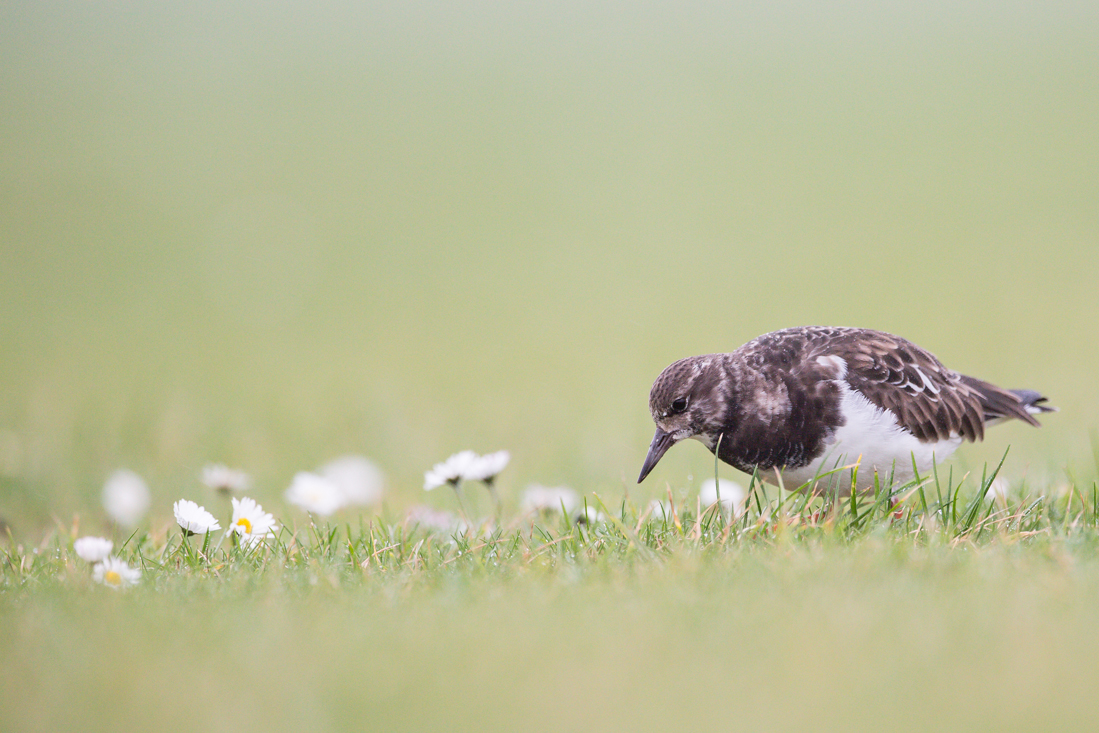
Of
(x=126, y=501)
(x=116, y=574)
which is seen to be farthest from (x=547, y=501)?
(x=126, y=501)

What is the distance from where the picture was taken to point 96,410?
9539mm

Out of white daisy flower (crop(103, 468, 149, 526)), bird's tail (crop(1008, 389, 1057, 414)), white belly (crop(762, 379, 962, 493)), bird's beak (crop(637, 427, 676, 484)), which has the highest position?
bird's tail (crop(1008, 389, 1057, 414))

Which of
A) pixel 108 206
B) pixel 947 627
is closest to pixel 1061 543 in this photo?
pixel 947 627

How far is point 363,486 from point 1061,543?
4.80 metres

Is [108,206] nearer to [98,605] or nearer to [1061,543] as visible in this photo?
[98,605]

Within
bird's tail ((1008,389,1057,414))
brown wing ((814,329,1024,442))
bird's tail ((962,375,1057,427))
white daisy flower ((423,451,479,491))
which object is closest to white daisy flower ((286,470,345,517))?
white daisy flower ((423,451,479,491))

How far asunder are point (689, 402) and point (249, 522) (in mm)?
2319

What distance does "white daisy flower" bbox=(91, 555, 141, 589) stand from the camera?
170 inches

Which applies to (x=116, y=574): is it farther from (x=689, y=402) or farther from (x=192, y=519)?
(x=689, y=402)

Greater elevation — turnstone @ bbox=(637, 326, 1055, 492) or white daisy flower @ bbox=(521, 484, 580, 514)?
turnstone @ bbox=(637, 326, 1055, 492)

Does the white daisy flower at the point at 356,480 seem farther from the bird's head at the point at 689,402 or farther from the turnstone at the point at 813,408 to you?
the turnstone at the point at 813,408

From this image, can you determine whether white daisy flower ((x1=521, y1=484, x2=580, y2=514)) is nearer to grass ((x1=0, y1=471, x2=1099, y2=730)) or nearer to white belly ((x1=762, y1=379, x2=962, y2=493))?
grass ((x1=0, y1=471, x2=1099, y2=730))

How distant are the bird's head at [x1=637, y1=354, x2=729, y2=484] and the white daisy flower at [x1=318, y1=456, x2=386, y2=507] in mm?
2574

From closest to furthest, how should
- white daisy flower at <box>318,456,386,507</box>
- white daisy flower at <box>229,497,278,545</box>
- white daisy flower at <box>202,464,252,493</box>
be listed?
white daisy flower at <box>229,497,278,545</box>, white daisy flower at <box>202,464,252,493</box>, white daisy flower at <box>318,456,386,507</box>
